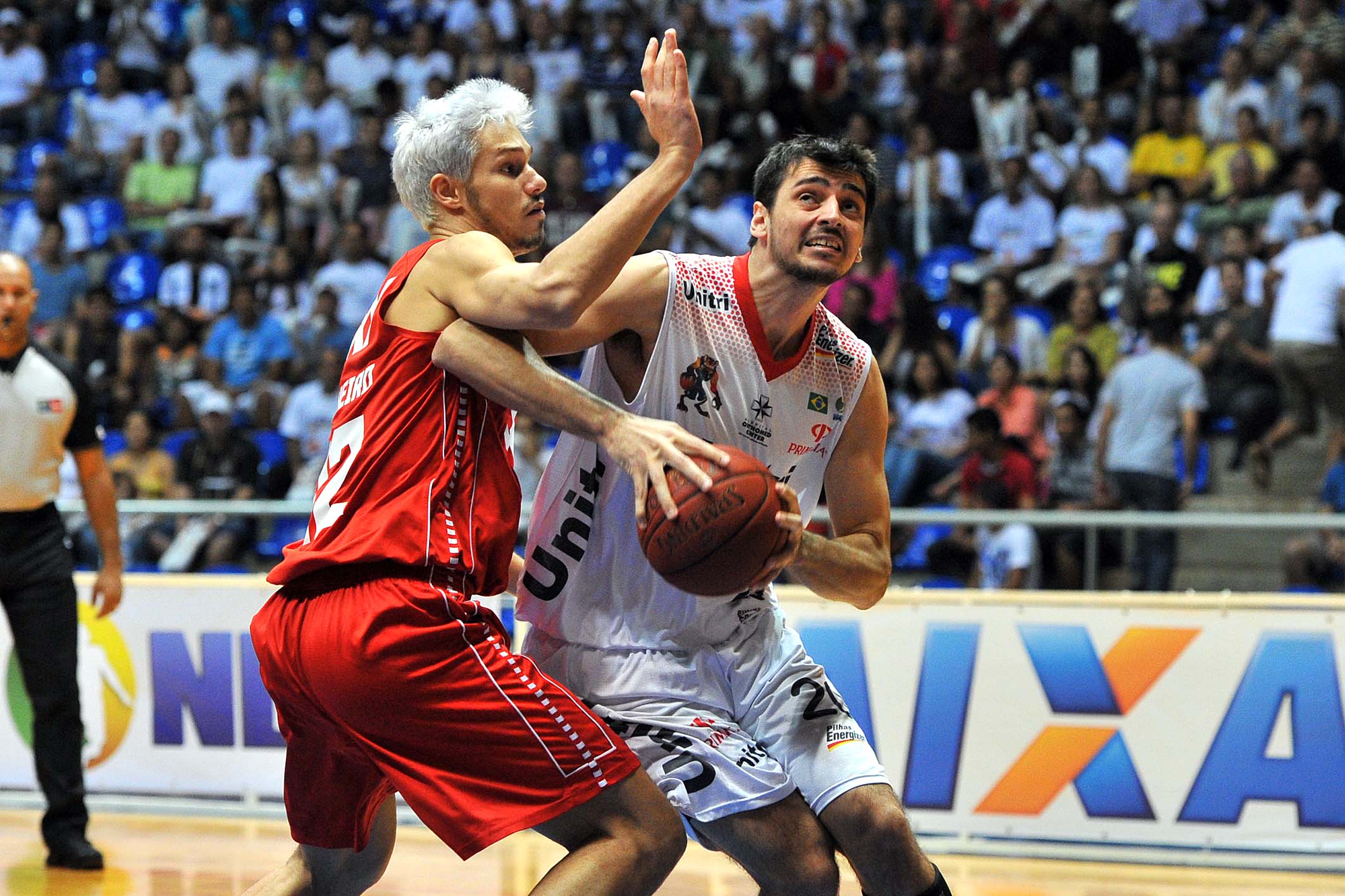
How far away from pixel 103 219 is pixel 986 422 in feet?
28.0

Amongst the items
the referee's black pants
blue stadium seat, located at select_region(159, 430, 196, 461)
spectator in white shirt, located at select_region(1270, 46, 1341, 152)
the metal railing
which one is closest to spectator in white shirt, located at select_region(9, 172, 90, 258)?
blue stadium seat, located at select_region(159, 430, 196, 461)

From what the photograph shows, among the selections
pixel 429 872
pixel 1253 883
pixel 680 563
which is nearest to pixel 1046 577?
pixel 1253 883

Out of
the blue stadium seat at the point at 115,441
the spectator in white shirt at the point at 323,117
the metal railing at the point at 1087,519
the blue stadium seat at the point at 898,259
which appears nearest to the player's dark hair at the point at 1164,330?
the metal railing at the point at 1087,519

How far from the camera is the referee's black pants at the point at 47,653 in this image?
5.68 metres

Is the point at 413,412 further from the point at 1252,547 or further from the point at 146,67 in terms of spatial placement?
the point at 146,67

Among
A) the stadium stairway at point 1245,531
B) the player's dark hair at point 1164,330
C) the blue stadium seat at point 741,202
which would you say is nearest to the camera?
the stadium stairway at point 1245,531

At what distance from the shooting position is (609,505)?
340cm

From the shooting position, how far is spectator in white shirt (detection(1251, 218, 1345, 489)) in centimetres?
825

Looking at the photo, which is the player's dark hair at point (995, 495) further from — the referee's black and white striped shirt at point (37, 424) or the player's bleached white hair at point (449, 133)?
the player's bleached white hair at point (449, 133)

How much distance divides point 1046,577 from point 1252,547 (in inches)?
44.7

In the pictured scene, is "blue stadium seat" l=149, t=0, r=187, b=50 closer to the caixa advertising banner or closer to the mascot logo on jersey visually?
the caixa advertising banner

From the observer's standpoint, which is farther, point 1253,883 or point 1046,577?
point 1046,577

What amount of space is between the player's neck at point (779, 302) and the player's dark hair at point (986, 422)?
Answer: 14.1ft

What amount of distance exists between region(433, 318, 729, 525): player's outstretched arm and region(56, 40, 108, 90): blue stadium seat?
42.3 feet
